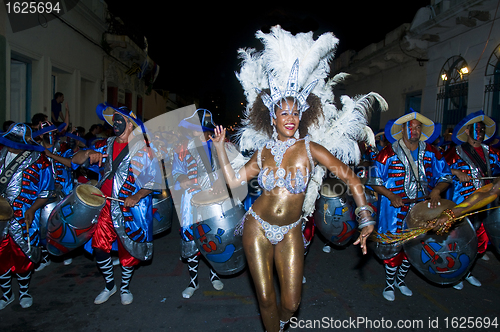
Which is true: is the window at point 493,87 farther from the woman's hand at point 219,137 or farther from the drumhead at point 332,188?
the woman's hand at point 219,137

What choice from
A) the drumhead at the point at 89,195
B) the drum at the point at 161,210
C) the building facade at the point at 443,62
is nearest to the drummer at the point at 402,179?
the drum at the point at 161,210

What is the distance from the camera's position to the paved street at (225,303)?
3.49 metres

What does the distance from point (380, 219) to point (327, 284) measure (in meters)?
1.13

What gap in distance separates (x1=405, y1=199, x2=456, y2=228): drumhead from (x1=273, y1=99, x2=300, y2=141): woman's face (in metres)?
1.50

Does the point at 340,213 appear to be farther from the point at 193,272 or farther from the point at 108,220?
the point at 108,220

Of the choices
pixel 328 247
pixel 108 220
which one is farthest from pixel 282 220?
pixel 328 247

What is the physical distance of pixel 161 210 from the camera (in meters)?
4.38

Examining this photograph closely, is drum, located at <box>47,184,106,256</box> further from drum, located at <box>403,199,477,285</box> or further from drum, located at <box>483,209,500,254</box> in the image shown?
drum, located at <box>483,209,500,254</box>

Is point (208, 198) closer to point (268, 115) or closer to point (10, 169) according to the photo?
point (268, 115)

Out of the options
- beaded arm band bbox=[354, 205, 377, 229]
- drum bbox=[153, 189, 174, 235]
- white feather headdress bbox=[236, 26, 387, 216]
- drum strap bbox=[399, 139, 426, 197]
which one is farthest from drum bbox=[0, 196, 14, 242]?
drum strap bbox=[399, 139, 426, 197]

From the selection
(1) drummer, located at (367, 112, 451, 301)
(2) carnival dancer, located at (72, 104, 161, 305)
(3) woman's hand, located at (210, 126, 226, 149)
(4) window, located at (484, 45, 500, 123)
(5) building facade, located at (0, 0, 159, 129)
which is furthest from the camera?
(4) window, located at (484, 45, 500, 123)

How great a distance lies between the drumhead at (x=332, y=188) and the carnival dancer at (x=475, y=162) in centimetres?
154

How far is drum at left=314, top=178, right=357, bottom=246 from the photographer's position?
4.48m

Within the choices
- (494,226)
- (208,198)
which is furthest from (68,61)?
(494,226)
